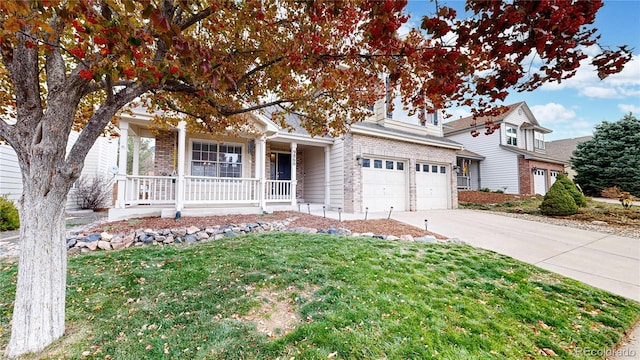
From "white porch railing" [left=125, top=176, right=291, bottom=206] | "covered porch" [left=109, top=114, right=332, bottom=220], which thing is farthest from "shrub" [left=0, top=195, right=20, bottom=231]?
"white porch railing" [left=125, top=176, right=291, bottom=206]

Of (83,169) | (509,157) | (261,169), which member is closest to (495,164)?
(509,157)

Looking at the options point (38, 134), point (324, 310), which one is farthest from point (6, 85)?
point (324, 310)

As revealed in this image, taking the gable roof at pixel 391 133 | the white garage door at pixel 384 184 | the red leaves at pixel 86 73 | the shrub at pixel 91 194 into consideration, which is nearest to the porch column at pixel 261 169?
the gable roof at pixel 391 133

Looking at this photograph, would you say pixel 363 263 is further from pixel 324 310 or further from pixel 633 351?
pixel 633 351

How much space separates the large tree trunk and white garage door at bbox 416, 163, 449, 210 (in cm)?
1210

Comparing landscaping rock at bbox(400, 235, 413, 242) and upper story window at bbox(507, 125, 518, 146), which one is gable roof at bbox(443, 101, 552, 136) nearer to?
upper story window at bbox(507, 125, 518, 146)

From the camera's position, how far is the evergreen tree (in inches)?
647

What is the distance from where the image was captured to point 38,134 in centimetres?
219

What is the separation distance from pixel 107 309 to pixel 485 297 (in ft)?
14.9

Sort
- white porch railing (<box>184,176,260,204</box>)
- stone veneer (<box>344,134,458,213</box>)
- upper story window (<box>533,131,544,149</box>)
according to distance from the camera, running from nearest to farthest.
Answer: white porch railing (<box>184,176,260,204</box>) < stone veneer (<box>344,134,458,213</box>) < upper story window (<box>533,131,544,149</box>)

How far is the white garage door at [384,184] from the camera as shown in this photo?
35.4ft

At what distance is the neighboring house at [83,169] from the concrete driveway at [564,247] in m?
9.30

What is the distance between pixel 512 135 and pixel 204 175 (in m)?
21.1

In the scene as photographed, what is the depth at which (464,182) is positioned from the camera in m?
18.9
